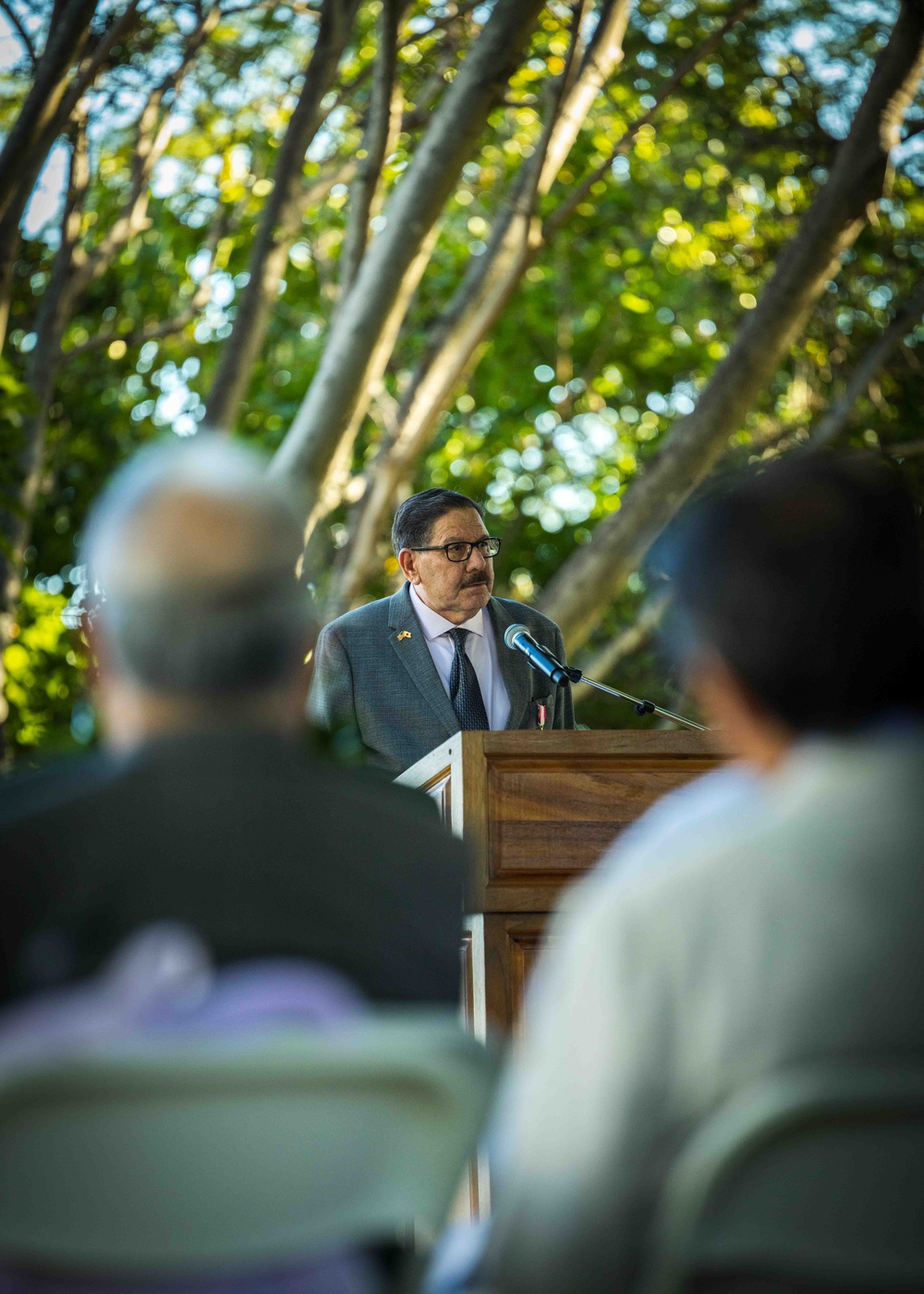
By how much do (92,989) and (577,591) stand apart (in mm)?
6881

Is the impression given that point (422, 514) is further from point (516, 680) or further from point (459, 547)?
point (516, 680)

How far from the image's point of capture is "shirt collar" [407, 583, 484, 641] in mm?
4746

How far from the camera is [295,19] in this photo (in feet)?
30.9

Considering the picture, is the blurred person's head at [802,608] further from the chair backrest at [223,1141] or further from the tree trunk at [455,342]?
the tree trunk at [455,342]

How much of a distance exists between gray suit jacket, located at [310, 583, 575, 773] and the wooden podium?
933 mm

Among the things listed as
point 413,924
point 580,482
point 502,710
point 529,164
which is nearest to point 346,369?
point 529,164

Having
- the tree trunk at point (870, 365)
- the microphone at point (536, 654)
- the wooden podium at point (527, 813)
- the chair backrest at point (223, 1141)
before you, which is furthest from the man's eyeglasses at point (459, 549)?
the tree trunk at point (870, 365)

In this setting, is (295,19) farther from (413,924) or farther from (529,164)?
(413,924)

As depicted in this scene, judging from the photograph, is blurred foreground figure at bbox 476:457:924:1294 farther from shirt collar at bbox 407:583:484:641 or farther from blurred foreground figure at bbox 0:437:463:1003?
shirt collar at bbox 407:583:484:641

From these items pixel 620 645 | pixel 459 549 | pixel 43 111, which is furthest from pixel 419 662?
pixel 620 645

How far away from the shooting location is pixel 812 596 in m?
1.35

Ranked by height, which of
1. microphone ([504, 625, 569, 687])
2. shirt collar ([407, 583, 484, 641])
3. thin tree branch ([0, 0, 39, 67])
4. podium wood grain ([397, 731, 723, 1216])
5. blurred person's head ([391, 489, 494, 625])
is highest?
thin tree branch ([0, 0, 39, 67])

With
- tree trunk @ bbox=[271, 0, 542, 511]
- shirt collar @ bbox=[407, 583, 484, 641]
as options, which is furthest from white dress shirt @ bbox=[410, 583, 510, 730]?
tree trunk @ bbox=[271, 0, 542, 511]

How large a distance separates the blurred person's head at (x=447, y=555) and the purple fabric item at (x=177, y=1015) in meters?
3.47
